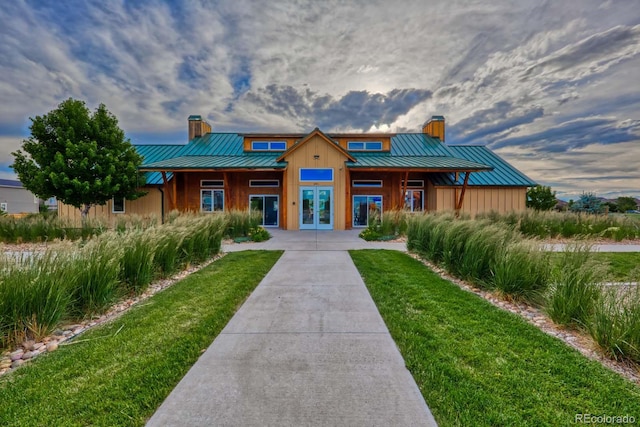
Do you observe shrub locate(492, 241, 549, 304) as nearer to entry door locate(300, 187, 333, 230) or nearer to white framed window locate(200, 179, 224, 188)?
entry door locate(300, 187, 333, 230)

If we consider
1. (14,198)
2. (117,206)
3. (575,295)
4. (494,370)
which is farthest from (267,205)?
(14,198)

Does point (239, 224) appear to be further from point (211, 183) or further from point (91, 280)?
point (91, 280)

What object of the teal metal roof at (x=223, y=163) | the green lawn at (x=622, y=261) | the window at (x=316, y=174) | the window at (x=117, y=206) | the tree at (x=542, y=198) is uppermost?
the teal metal roof at (x=223, y=163)

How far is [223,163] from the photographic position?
17219mm

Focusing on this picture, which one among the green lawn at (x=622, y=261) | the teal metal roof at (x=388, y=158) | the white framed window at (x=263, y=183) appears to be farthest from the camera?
the white framed window at (x=263, y=183)

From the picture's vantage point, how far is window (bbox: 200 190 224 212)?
19031mm

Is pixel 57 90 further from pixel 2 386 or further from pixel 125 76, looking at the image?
pixel 2 386

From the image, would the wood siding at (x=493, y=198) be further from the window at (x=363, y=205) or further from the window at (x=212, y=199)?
the window at (x=212, y=199)

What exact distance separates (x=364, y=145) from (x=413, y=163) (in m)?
4.66

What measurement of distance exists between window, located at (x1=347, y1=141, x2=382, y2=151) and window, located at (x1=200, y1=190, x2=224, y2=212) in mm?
10126

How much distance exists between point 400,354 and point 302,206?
14.3m

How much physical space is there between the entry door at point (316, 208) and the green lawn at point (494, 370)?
12555 mm

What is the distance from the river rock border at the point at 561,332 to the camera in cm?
271

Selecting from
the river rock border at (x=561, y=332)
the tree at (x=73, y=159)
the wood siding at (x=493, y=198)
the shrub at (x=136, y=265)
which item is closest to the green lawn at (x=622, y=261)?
the river rock border at (x=561, y=332)
